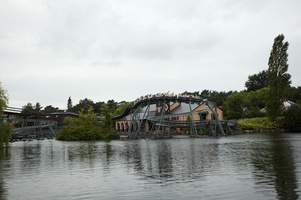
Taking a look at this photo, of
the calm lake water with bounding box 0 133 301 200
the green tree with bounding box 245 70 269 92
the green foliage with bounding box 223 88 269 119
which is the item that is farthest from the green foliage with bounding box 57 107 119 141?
the green tree with bounding box 245 70 269 92

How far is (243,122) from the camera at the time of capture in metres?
84.0

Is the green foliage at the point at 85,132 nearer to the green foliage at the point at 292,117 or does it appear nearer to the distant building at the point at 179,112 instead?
the distant building at the point at 179,112

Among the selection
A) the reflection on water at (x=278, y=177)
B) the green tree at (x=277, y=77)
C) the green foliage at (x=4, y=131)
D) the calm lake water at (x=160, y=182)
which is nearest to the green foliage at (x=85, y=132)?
the green foliage at (x=4, y=131)

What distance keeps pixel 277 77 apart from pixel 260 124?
12.8m

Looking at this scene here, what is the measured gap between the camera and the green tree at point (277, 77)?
75188 mm

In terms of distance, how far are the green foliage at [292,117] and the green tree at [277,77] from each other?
8.61 ft

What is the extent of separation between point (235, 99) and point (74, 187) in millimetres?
89515

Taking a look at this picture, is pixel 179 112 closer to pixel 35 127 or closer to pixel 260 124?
pixel 260 124

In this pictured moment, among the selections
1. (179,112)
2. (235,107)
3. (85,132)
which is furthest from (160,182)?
(235,107)

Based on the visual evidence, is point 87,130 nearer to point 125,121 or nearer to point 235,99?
point 125,121

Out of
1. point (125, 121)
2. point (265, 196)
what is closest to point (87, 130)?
point (125, 121)

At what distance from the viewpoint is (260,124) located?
3187 inches

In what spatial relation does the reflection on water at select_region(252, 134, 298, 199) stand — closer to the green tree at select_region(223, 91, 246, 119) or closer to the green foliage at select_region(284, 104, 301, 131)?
the green foliage at select_region(284, 104, 301, 131)

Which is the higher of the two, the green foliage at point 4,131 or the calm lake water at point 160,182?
the green foliage at point 4,131
